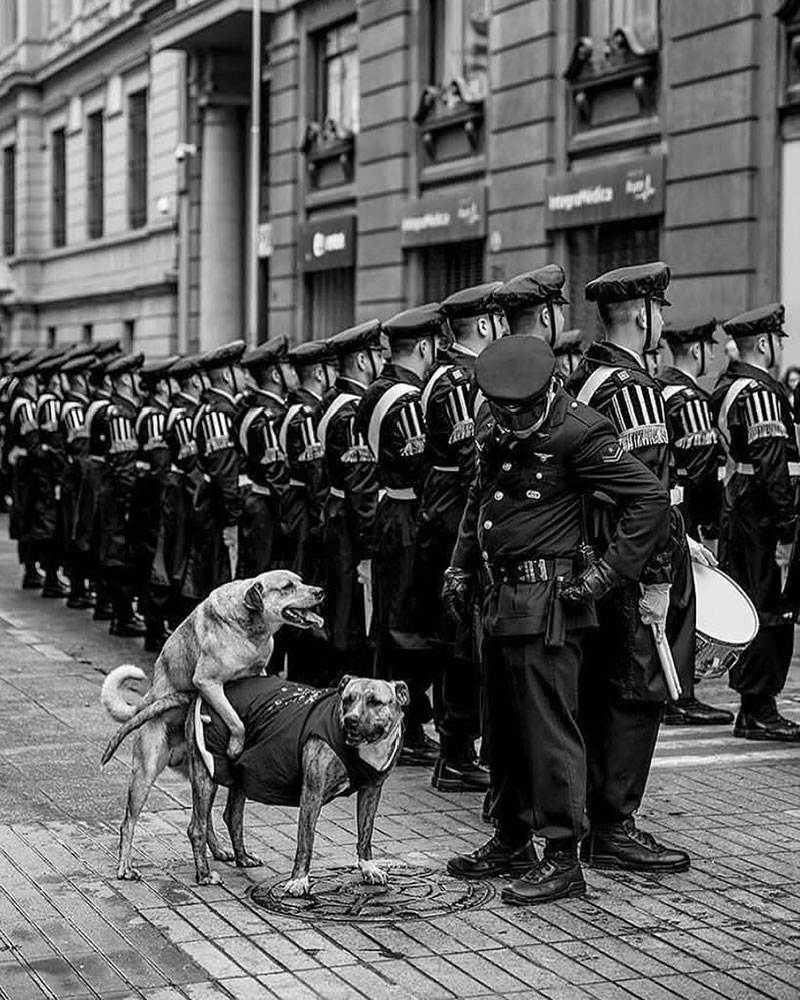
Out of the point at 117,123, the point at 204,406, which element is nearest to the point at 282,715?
the point at 204,406

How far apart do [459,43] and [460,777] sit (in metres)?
17.2

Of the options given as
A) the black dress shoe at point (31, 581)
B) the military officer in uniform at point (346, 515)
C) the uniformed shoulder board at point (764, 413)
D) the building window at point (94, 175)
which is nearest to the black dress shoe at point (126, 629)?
the black dress shoe at point (31, 581)

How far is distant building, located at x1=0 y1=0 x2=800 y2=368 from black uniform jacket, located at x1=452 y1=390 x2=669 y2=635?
11149mm

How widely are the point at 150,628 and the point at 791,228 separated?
7.82 metres

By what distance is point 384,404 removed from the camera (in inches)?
354

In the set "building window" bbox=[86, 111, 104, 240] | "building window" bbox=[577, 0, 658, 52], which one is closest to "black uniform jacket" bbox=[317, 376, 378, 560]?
"building window" bbox=[577, 0, 658, 52]

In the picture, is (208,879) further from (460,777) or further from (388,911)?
(460,777)

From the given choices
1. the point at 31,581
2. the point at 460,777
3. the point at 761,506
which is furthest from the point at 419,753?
the point at 31,581

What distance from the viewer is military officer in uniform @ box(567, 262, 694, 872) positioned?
696 centimetres

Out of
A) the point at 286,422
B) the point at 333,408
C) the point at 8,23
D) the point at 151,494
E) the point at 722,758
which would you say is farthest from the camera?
the point at 8,23

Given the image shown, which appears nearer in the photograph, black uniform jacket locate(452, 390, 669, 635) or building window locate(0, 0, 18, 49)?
black uniform jacket locate(452, 390, 669, 635)

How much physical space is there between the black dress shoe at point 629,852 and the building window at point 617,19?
13.9 metres

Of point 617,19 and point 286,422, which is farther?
point 617,19

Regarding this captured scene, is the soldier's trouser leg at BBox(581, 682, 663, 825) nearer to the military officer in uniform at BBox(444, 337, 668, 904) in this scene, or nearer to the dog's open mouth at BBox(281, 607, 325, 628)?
the military officer in uniform at BBox(444, 337, 668, 904)
